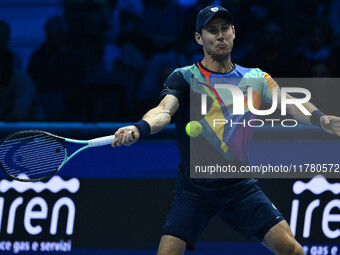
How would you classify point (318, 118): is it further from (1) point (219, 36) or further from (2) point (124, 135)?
(2) point (124, 135)

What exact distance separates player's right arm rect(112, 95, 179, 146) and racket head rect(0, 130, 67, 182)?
0.71 meters

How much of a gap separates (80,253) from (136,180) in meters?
0.75

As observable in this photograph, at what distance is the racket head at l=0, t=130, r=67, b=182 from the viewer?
4578mm

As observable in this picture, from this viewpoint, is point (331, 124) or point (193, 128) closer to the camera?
point (331, 124)

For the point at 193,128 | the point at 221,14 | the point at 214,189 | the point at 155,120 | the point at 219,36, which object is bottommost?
the point at 214,189

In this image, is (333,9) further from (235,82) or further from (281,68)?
(235,82)

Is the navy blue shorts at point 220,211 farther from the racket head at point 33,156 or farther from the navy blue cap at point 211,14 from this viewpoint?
the navy blue cap at point 211,14

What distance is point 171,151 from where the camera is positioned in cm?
577

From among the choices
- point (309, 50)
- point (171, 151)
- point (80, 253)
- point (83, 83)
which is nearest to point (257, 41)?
point (309, 50)

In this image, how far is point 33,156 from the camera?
4.83m

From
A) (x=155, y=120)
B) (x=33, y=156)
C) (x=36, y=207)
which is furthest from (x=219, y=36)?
(x=36, y=207)

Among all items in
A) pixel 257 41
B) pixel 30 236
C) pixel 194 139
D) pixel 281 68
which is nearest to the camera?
pixel 194 139

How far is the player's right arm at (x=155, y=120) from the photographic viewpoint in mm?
3816

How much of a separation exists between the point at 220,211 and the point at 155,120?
761 mm
